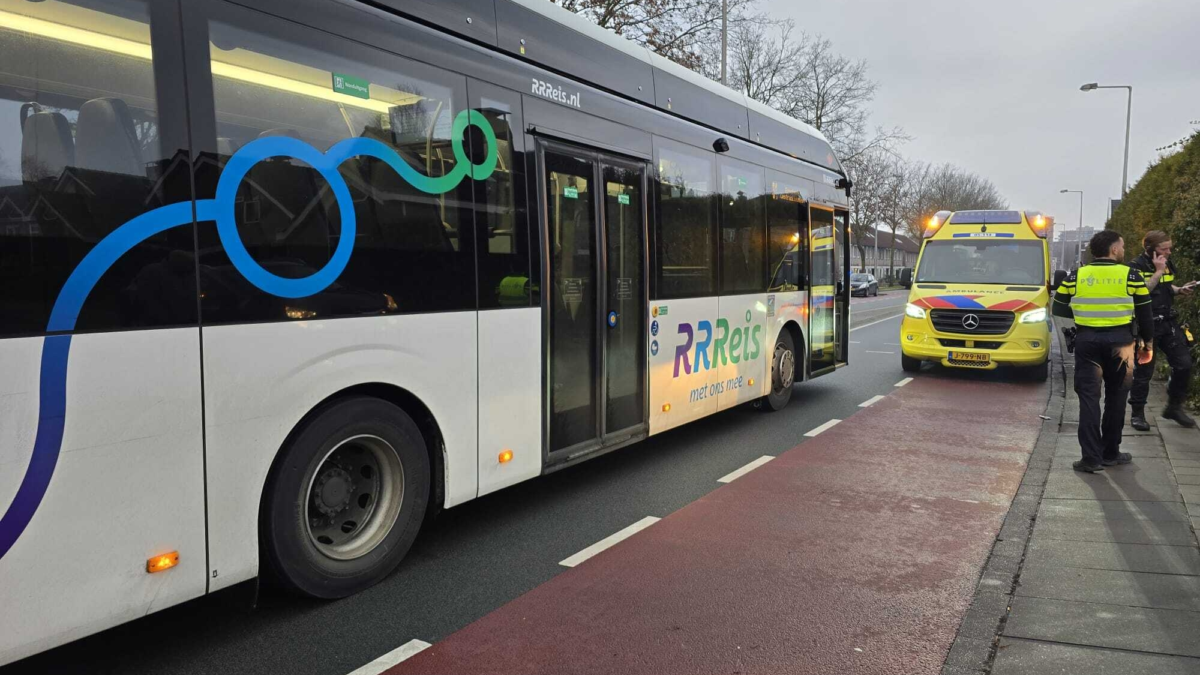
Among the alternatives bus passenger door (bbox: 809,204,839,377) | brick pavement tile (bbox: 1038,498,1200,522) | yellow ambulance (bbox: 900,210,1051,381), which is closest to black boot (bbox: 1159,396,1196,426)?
brick pavement tile (bbox: 1038,498,1200,522)

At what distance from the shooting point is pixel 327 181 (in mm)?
3611

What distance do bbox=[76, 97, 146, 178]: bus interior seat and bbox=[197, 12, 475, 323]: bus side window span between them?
0.27 m

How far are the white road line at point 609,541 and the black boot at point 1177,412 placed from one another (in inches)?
237

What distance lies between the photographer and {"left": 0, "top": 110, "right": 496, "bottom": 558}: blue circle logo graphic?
2.62 meters

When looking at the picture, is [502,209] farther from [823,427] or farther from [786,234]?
[823,427]

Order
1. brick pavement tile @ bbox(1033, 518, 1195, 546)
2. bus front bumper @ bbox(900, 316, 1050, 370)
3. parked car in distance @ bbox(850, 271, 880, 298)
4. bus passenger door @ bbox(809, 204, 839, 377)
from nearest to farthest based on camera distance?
brick pavement tile @ bbox(1033, 518, 1195, 546), bus passenger door @ bbox(809, 204, 839, 377), bus front bumper @ bbox(900, 316, 1050, 370), parked car in distance @ bbox(850, 271, 880, 298)

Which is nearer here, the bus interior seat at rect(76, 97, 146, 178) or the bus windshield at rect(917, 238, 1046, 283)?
the bus interior seat at rect(76, 97, 146, 178)

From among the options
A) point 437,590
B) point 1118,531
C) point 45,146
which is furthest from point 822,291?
point 45,146

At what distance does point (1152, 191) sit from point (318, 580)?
53.9 ft

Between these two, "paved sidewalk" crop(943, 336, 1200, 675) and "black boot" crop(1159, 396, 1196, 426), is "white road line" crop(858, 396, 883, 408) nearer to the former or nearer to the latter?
"black boot" crop(1159, 396, 1196, 426)

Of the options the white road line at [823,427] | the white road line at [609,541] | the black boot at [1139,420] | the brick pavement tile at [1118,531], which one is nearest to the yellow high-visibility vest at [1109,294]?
the brick pavement tile at [1118,531]

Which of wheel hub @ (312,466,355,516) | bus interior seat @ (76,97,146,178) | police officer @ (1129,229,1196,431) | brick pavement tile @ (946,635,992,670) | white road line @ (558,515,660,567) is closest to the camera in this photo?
bus interior seat @ (76,97,146,178)

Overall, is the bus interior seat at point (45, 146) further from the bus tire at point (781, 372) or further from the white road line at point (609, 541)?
the bus tire at point (781, 372)

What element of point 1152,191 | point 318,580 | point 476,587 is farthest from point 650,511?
point 1152,191
